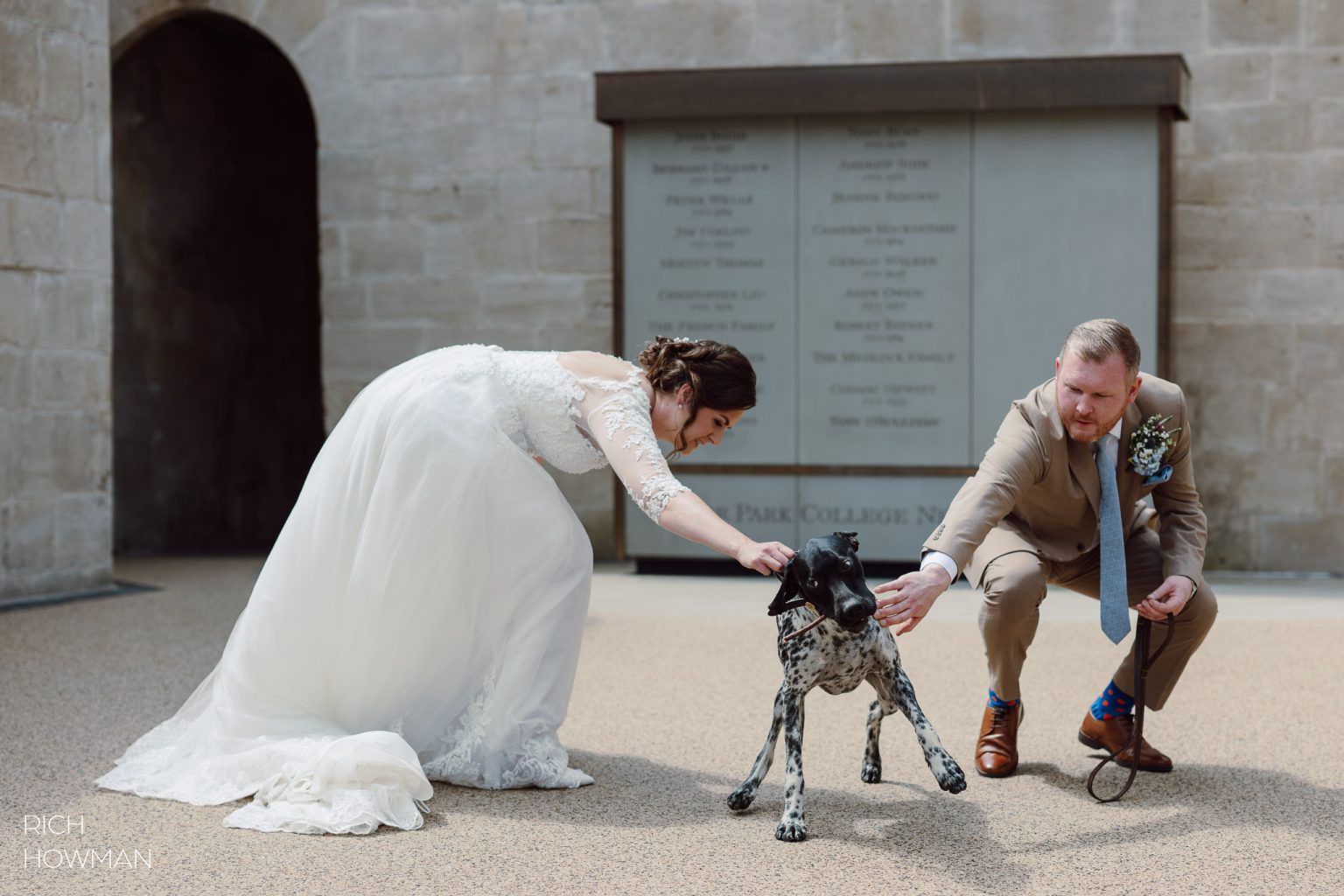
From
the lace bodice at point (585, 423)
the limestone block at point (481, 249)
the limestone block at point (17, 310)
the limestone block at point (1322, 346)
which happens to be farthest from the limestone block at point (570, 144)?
the lace bodice at point (585, 423)

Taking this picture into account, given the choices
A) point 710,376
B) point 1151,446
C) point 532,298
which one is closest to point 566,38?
point 532,298

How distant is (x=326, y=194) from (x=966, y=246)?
4252mm

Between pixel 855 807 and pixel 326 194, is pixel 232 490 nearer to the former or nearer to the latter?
pixel 326 194

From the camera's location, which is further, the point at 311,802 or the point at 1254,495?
the point at 1254,495

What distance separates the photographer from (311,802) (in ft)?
12.0

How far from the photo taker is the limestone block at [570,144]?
9.27 metres

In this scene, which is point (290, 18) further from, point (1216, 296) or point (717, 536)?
point (717, 536)

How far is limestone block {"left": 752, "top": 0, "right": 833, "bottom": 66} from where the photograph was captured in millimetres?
8922

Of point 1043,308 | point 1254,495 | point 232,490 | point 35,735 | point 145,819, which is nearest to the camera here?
point 145,819

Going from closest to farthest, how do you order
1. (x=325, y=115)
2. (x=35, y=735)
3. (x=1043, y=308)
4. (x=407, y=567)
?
(x=407, y=567), (x=35, y=735), (x=1043, y=308), (x=325, y=115)

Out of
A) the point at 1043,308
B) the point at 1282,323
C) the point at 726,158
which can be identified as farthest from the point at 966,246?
the point at 1282,323

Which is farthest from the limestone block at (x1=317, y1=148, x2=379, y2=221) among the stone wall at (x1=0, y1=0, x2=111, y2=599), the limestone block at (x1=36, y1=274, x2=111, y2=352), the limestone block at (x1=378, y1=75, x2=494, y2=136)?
the limestone block at (x1=36, y1=274, x2=111, y2=352)

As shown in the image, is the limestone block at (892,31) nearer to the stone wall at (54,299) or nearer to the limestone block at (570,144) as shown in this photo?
the limestone block at (570,144)

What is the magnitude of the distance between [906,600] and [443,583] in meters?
1.31
